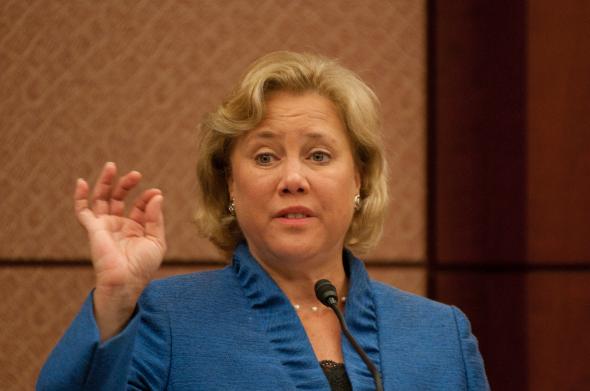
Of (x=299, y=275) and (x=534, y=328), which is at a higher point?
(x=299, y=275)

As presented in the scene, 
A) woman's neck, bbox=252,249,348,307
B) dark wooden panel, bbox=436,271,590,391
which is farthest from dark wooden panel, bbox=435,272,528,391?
woman's neck, bbox=252,249,348,307

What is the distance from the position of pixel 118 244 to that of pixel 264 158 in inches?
12.7

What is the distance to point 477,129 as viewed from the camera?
211cm

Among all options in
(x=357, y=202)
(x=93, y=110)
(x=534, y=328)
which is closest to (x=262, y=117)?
(x=357, y=202)

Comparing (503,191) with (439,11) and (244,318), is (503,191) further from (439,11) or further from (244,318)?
(244,318)

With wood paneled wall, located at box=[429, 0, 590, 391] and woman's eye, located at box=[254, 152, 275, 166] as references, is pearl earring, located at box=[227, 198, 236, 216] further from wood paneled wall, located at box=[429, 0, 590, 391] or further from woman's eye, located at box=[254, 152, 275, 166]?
wood paneled wall, located at box=[429, 0, 590, 391]

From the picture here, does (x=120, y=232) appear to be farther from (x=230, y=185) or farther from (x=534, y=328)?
(x=534, y=328)

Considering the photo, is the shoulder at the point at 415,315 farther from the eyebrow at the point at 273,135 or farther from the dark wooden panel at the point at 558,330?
the dark wooden panel at the point at 558,330

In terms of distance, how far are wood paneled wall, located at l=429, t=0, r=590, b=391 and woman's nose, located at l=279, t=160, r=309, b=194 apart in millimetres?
817

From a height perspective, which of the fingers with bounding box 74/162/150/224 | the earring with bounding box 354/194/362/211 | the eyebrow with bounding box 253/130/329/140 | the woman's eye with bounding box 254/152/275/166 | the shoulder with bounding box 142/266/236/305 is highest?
the eyebrow with bounding box 253/130/329/140

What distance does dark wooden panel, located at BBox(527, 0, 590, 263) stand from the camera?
2031 millimetres

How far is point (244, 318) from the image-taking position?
53.0 inches

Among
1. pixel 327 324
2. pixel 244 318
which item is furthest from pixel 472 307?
pixel 244 318

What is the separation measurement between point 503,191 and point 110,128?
949 millimetres
